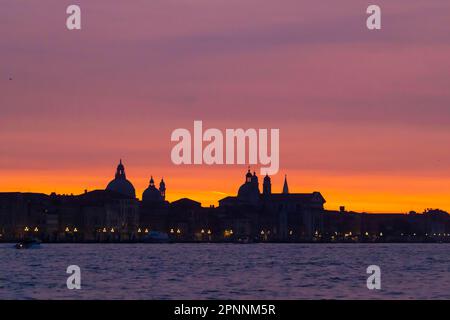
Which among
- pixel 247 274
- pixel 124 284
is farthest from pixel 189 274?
pixel 124 284

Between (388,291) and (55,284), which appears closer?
(388,291)

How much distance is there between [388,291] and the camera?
45.5 metres

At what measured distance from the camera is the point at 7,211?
19912 centimetres
